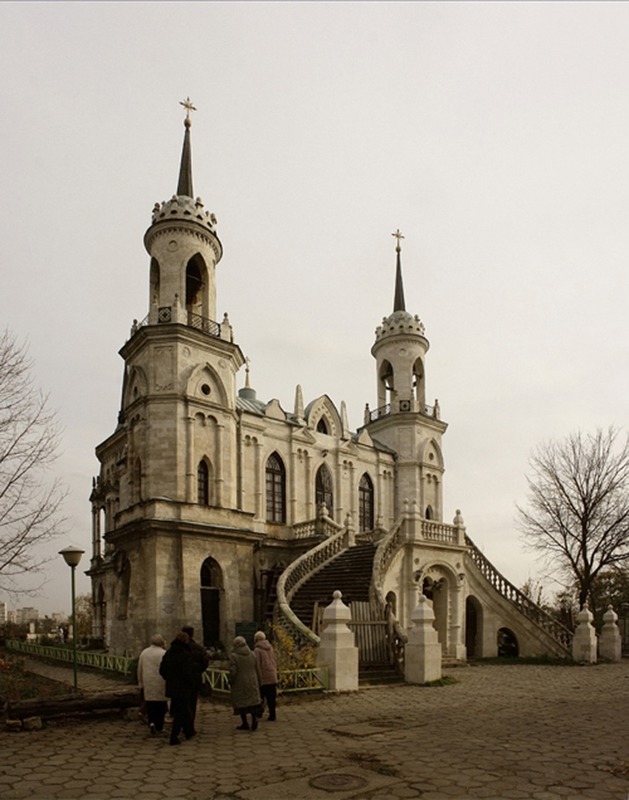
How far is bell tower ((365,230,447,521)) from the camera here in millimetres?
36375

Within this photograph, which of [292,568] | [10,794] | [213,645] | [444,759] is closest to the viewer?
[10,794]

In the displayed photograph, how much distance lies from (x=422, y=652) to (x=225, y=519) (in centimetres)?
1121

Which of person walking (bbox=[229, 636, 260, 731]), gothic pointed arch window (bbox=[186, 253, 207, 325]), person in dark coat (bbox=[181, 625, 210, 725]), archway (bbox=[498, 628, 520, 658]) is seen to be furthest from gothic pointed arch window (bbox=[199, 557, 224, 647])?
person in dark coat (bbox=[181, 625, 210, 725])

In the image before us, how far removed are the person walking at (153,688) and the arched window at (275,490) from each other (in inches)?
747

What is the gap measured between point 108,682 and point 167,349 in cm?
1239

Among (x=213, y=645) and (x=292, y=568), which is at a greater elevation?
(x=292, y=568)

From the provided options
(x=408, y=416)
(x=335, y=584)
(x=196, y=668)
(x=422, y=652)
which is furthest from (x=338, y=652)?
(x=408, y=416)

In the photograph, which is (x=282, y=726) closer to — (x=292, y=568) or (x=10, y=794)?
(x=10, y=794)

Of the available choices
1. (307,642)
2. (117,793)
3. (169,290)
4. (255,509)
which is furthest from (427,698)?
(169,290)

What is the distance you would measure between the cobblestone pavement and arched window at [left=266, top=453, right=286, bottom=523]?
16.1 metres

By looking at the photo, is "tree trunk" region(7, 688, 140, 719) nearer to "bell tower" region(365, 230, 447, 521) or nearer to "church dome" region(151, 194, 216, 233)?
"church dome" region(151, 194, 216, 233)

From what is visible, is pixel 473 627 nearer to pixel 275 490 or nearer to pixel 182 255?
pixel 275 490

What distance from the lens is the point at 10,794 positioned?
7.32 m

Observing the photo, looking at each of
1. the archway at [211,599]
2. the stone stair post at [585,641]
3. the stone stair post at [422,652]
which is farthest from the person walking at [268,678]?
the stone stair post at [585,641]
